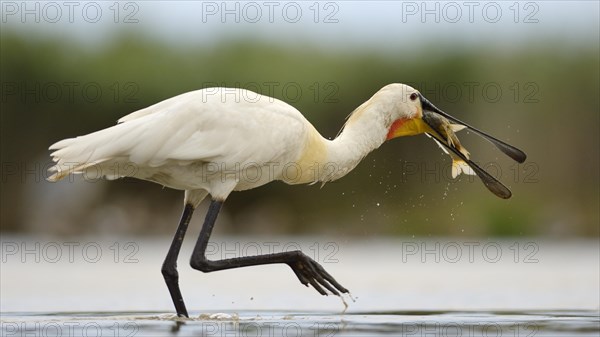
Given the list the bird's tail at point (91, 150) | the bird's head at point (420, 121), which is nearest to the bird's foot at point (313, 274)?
the bird's head at point (420, 121)

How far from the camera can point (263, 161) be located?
37.0 feet

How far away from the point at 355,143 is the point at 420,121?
605 mm

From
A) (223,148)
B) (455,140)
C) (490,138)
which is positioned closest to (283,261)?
(223,148)

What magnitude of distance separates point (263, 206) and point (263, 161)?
15013 millimetres

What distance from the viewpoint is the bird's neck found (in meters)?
11.8

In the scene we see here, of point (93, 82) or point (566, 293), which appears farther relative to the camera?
point (93, 82)

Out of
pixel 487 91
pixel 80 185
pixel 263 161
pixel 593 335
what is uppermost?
pixel 487 91

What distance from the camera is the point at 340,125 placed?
27.3 m

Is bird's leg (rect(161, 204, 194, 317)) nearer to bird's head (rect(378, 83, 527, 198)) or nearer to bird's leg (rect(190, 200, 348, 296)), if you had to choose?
bird's leg (rect(190, 200, 348, 296))

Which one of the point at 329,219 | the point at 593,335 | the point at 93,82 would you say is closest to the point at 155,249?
the point at 329,219

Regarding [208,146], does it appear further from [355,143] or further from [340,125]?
[340,125]

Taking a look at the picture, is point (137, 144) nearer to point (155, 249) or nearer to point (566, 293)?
point (566, 293)

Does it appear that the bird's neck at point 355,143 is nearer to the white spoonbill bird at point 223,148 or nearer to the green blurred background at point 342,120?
the white spoonbill bird at point 223,148

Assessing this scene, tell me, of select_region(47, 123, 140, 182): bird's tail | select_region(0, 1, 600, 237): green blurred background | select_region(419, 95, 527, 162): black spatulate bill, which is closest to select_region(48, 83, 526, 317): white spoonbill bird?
select_region(47, 123, 140, 182): bird's tail
